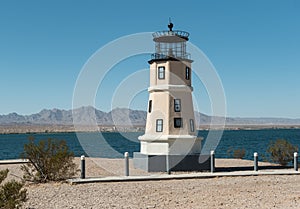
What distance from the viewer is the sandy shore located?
39.0 ft

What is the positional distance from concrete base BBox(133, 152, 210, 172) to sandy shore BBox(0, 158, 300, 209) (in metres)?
3.56

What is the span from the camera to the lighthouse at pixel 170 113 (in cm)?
2077

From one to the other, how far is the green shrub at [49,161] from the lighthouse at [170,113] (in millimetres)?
5072

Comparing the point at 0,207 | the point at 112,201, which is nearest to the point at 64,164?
the point at 112,201

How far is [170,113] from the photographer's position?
70.0ft

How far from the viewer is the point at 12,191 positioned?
9758 mm

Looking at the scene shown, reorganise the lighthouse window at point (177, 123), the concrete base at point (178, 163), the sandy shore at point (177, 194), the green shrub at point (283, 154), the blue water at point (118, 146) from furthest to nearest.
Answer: the blue water at point (118, 146) < the green shrub at point (283, 154) < the lighthouse window at point (177, 123) < the concrete base at point (178, 163) < the sandy shore at point (177, 194)

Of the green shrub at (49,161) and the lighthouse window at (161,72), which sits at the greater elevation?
the lighthouse window at (161,72)

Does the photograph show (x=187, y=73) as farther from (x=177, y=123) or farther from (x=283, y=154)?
(x=283, y=154)

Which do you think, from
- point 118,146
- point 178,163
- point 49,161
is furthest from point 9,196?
point 118,146

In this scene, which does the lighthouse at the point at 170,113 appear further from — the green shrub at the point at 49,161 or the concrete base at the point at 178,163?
the green shrub at the point at 49,161

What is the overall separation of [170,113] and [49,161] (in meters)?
7.16

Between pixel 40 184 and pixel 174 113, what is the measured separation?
8.20m

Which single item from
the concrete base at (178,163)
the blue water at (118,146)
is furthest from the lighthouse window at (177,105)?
the blue water at (118,146)
